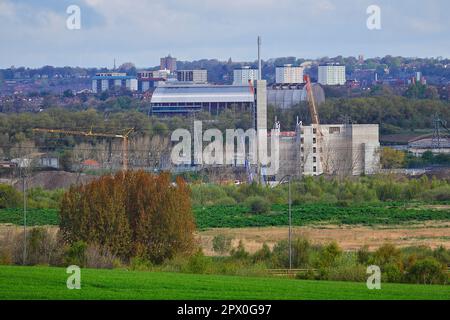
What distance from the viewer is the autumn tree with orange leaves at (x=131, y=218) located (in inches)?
950

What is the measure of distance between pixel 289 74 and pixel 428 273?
3826 inches

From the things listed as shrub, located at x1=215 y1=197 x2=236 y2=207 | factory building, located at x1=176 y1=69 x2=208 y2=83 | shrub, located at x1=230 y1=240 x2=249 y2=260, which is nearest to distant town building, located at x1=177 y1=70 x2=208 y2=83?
factory building, located at x1=176 y1=69 x2=208 y2=83

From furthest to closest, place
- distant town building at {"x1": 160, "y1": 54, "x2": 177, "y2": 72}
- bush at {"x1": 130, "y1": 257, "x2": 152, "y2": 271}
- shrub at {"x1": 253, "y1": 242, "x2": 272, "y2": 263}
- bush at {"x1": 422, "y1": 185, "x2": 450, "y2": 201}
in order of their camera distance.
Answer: distant town building at {"x1": 160, "y1": 54, "x2": 177, "y2": 72}, bush at {"x1": 422, "y1": 185, "x2": 450, "y2": 201}, shrub at {"x1": 253, "y1": 242, "x2": 272, "y2": 263}, bush at {"x1": 130, "y1": 257, "x2": 152, "y2": 271}

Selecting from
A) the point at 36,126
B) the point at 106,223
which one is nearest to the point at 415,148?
the point at 36,126

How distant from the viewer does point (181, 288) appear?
1574cm

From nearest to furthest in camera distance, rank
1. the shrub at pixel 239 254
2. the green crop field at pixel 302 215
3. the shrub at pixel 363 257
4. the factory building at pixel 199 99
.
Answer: the shrub at pixel 363 257 → the shrub at pixel 239 254 → the green crop field at pixel 302 215 → the factory building at pixel 199 99

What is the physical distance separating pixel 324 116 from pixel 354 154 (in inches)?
583

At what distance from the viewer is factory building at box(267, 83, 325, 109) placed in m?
81.4

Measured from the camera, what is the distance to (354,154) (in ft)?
185

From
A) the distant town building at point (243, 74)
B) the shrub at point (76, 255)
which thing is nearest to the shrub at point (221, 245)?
the shrub at point (76, 255)

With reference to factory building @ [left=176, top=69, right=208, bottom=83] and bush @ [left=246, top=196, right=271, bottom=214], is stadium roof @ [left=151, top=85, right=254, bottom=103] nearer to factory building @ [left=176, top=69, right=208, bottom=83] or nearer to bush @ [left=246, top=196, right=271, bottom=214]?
factory building @ [left=176, top=69, right=208, bottom=83]

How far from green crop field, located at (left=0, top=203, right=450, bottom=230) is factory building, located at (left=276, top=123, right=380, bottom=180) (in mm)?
13925

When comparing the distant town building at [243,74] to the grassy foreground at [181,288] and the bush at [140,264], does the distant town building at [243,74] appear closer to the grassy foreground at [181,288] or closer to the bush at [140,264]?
the bush at [140,264]
